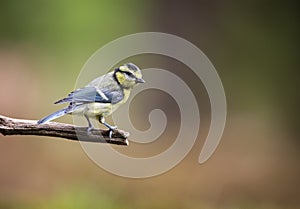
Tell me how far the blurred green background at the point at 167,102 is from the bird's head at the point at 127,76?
2.28 ft

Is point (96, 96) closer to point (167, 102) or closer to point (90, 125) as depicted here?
point (90, 125)

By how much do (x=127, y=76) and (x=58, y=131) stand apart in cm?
11

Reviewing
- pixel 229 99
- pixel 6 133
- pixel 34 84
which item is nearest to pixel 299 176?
pixel 229 99


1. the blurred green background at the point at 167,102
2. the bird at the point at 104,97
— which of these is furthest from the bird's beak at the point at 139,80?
the blurred green background at the point at 167,102

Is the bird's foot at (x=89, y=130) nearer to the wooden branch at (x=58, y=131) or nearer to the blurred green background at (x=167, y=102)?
the wooden branch at (x=58, y=131)

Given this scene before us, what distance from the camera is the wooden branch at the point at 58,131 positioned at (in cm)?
63

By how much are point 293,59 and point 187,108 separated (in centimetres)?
54

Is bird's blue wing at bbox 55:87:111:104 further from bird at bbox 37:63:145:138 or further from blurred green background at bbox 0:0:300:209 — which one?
blurred green background at bbox 0:0:300:209

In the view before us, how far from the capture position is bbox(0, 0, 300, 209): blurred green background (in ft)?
4.67

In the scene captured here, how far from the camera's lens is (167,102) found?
1.76 meters

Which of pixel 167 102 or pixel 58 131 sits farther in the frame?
pixel 167 102

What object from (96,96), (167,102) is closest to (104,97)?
(96,96)

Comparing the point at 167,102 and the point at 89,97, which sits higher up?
the point at 167,102

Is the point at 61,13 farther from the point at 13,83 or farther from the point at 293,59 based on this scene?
the point at 293,59
